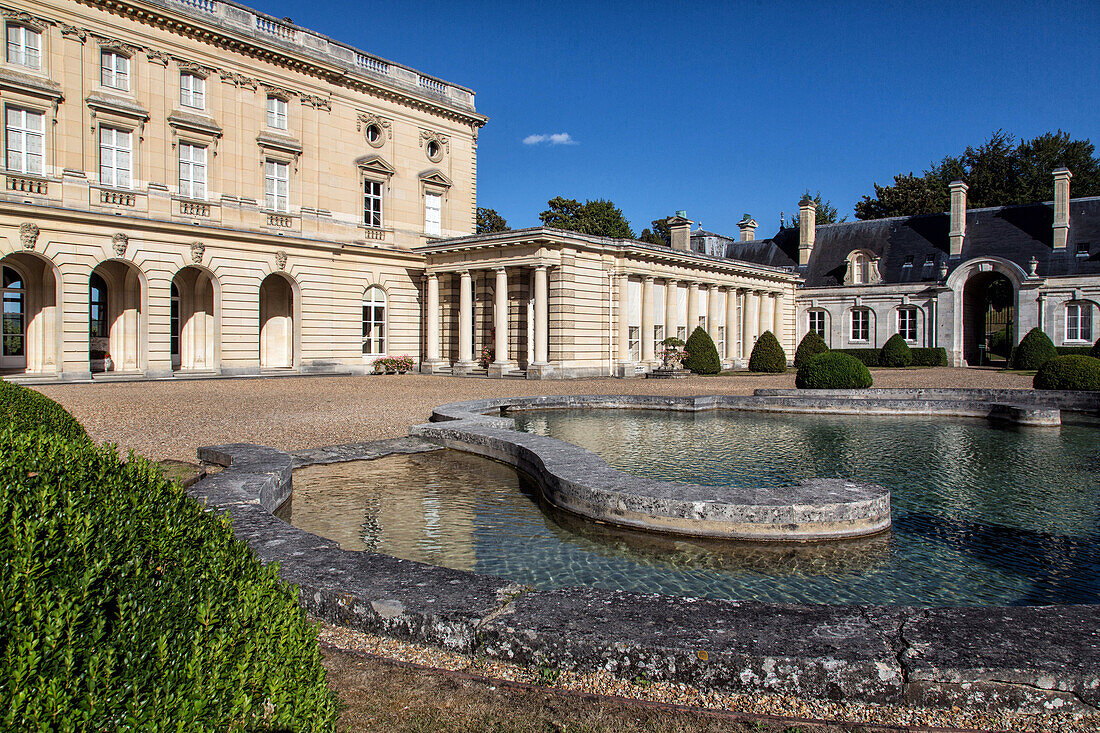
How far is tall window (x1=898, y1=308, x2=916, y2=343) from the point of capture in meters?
42.7

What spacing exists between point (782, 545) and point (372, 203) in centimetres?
2868

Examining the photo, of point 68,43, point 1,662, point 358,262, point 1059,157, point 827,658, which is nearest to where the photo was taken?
point 1,662

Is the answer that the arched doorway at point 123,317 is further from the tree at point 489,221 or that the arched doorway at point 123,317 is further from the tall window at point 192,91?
the tree at point 489,221

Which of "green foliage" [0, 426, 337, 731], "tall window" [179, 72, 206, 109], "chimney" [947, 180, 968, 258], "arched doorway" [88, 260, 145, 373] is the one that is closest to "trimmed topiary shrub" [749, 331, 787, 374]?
"chimney" [947, 180, 968, 258]

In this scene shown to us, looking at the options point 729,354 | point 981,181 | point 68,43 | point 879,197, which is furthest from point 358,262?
point 981,181

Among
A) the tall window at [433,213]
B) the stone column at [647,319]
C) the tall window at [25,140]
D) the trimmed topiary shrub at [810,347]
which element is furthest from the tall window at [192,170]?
the trimmed topiary shrub at [810,347]

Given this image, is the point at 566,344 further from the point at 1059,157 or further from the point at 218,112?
the point at 1059,157

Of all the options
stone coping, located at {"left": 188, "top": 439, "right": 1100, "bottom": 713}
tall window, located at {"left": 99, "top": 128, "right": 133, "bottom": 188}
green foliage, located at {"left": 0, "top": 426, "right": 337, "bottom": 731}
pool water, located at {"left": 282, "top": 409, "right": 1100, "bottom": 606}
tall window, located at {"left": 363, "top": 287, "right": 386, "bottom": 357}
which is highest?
tall window, located at {"left": 99, "top": 128, "right": 133, "bottom": 188}

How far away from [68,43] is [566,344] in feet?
65.0

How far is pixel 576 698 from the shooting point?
305cm

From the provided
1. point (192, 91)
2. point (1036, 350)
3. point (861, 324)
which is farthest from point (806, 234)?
point (192, 91)

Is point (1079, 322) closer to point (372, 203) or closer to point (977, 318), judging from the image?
point (977, 318)

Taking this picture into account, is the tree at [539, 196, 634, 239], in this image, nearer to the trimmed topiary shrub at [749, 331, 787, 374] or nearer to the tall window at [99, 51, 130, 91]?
the trimmed topiary shrub at [749, 331, 787, 374]

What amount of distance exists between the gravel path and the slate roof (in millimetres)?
17646
